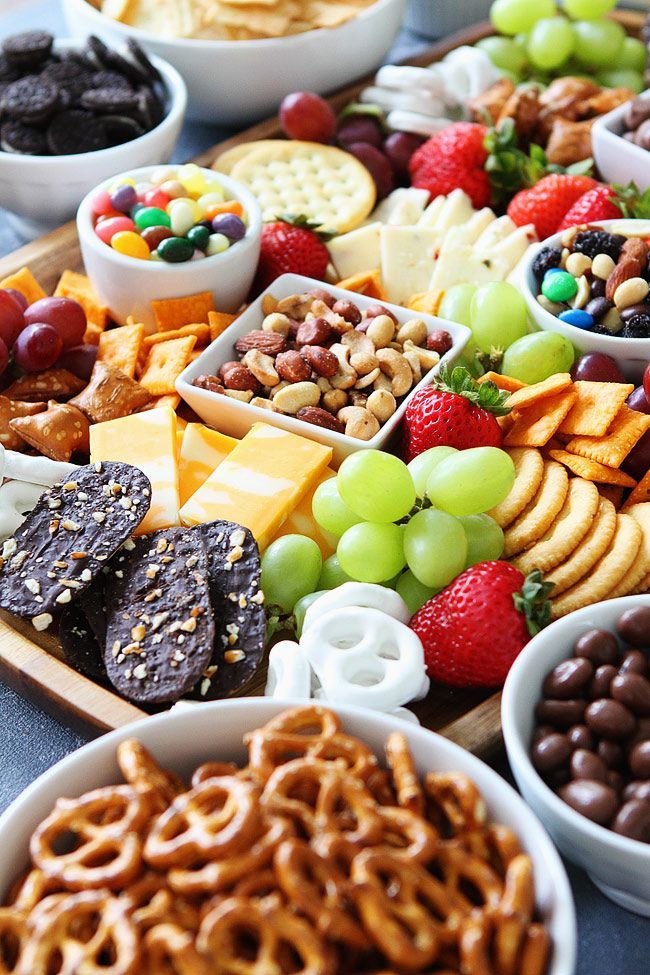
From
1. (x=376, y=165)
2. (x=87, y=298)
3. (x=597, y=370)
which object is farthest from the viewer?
(x=376, y=165)

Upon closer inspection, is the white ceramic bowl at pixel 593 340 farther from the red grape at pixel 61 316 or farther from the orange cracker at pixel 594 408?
the red grape at pixel 61 316

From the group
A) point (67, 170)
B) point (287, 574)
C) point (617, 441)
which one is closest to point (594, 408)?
point (617, 441)

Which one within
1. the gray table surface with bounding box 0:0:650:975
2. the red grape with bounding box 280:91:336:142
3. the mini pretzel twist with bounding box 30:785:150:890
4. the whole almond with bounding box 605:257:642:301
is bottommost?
the gray table surface with bounding box 0:0:650:975

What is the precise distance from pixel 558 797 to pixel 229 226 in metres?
0.90

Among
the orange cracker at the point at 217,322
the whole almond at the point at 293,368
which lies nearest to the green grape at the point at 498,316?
the whole almond at the point at 293,368

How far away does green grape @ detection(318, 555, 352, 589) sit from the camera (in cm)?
113

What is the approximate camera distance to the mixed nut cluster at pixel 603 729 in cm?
80

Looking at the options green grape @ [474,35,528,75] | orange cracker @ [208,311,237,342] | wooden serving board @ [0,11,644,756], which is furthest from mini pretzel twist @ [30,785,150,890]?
green grape @ [474,35,528,75]

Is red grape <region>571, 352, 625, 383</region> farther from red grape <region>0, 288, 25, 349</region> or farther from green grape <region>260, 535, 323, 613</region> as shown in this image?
red grape <region>0, 288, 25, 349</region>

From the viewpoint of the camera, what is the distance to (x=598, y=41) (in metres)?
1.89

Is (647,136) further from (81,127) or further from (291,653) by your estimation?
(291,653)

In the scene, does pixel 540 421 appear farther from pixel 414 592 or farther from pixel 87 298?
pixel 87 298

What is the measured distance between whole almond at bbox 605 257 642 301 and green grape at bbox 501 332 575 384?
0.10 metres

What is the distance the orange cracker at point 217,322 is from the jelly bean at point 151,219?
0.14 meters
